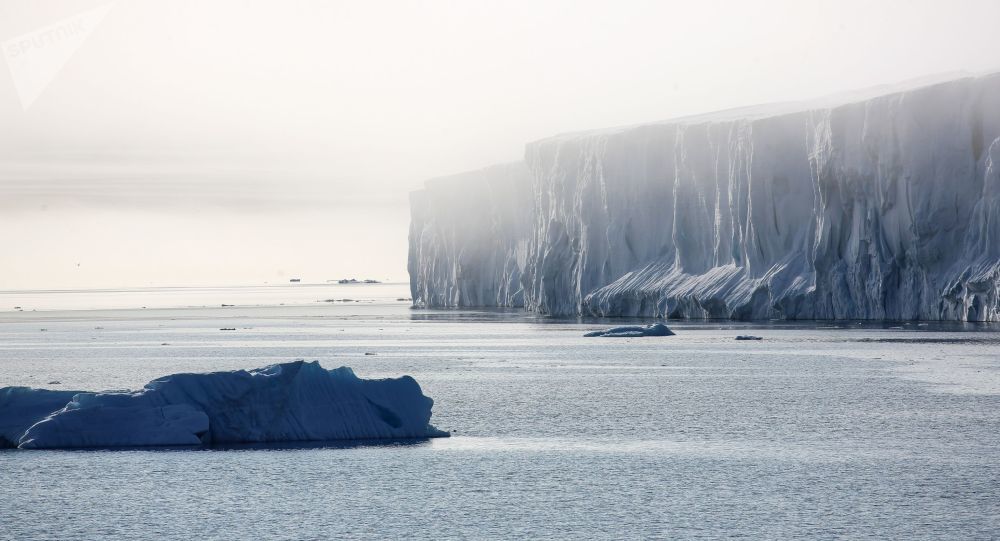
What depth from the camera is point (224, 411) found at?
16125 mm

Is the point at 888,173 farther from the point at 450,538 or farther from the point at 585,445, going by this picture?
Result: the point at 450,538

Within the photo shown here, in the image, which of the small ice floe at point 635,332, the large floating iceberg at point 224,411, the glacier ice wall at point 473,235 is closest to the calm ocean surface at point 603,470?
the large floating iceberg at point 224,411

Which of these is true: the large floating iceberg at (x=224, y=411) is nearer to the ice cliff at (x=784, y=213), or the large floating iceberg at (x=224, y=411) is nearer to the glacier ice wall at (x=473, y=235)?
the ice cliff at (x=784, y=213)

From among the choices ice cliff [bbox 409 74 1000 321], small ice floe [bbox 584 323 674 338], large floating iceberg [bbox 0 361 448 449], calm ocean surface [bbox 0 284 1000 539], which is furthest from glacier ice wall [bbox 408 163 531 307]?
large floating iceberg [bbox 0 361 448 449]

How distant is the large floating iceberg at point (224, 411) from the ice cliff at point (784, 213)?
31689 mm

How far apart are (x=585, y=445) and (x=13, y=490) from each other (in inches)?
274

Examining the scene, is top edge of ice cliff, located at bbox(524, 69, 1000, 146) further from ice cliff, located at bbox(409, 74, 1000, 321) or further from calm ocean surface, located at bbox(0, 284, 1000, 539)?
calm ocean surface, located at bbox(0, 284, 1000, 539)

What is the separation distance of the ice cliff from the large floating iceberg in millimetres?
31689

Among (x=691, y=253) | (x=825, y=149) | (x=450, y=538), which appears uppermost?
(x=825, y=149)

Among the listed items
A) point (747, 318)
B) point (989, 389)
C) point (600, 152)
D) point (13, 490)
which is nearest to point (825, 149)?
point (747, 318)

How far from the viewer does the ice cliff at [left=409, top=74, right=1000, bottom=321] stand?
4469 centimetres

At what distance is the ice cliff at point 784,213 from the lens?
44688 mm

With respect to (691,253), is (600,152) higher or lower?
higher

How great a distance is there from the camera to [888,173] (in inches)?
1821
